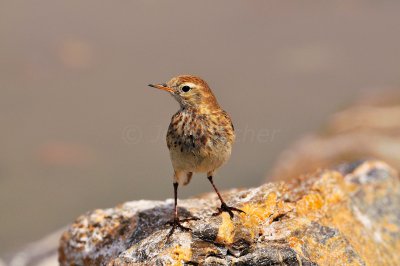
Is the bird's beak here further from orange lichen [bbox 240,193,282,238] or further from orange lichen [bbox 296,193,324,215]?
orange lichen [bbox 296,193,324,215]

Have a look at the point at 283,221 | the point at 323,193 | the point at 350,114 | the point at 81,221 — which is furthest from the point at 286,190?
the point at 350,114

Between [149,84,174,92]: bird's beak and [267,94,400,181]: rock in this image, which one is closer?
[149,84,174,92]: bird's beak

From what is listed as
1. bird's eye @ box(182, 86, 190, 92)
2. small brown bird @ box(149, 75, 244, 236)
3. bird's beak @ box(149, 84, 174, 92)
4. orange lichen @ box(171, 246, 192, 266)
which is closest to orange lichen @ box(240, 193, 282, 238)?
small brown bird @ box(149, 75, 244, 236)

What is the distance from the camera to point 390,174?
855 cm

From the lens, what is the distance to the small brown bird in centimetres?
653

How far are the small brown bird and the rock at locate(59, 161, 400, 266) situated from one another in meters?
0.38

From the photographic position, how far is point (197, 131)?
6562 millimetres

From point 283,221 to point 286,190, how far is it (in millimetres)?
981

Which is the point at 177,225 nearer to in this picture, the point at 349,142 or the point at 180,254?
the point at 180,254

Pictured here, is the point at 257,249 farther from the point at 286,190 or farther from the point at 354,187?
the point at 354,187

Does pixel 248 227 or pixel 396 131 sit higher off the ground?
pixel 248 227

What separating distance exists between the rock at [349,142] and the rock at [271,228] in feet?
15.7

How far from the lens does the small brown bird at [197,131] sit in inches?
257

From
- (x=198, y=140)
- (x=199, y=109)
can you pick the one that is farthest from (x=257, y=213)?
(x=199, y=109)
